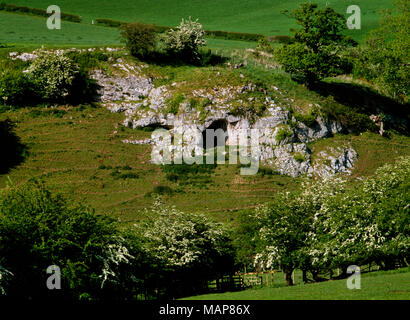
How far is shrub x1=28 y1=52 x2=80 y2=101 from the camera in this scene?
81.4 m

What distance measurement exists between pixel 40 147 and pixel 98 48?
2832cm

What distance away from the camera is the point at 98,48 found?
9350 cm

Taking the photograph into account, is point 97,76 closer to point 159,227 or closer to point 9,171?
point 9,171

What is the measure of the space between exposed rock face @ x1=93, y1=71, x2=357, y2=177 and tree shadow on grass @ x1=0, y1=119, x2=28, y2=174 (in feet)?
48.8

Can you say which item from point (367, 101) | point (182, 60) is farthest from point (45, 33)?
point (367, 101)

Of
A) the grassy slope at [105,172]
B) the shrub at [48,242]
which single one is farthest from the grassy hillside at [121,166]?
the shrub at [48,242]

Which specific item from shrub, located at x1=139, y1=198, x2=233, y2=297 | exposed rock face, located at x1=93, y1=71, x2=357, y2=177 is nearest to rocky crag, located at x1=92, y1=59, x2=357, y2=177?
exposed rock face, located at x1=93, y1=71, x2=357, y2=177

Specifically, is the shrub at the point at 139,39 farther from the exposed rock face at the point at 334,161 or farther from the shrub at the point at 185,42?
the exposed rock face at the point at 334,161

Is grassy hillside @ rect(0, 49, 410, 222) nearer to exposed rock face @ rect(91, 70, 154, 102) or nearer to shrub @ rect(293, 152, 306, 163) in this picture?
exposed rock face @ rect(91, 70, 154, 102)

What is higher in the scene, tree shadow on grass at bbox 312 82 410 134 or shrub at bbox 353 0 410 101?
shrub at bbox 353 0 410 101

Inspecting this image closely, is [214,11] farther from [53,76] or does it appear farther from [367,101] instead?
[53,76]

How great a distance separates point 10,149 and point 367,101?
61.1 m

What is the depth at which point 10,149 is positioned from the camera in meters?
70.1

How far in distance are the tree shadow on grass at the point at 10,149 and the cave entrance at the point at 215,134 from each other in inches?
1005
